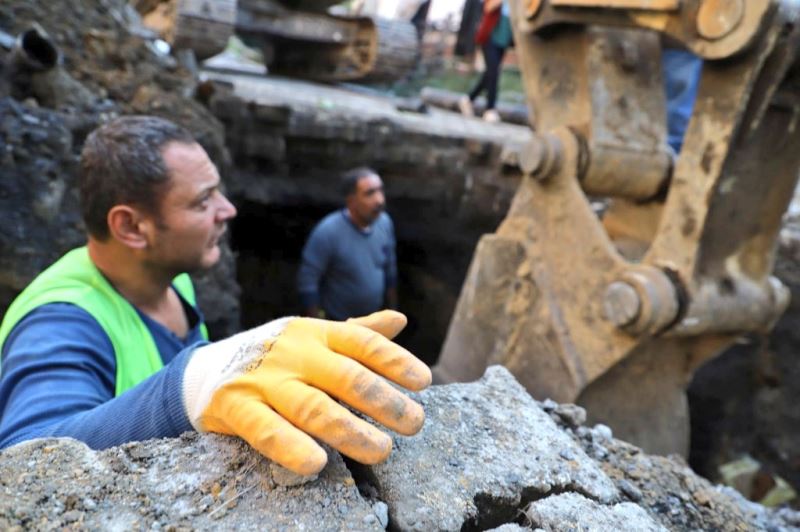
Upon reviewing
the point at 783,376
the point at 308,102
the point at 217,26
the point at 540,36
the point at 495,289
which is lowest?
the point at 783,376

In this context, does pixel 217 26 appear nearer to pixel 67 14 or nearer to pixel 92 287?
pixel 67 14

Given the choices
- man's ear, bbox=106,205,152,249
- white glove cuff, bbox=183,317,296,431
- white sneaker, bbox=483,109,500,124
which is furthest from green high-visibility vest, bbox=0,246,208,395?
white sneaker, bbox=483,109,500,124

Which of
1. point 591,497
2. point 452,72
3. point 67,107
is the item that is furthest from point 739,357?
point 452,72

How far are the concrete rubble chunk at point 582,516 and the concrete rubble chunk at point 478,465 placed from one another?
0.13 feet

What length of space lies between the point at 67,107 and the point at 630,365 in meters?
3.40

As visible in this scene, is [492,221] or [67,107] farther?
[492,221]

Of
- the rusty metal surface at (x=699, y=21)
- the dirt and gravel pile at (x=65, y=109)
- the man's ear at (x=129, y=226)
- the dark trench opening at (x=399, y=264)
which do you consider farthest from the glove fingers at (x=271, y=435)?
the dark trench opening at (x=399, y=264)

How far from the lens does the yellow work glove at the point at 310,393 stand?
105 cm

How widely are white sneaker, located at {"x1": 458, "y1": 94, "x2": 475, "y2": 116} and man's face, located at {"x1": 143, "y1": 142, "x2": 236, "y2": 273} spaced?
18.9 feet

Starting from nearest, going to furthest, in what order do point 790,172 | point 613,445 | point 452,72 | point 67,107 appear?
point 613,445 < point 790,172 < point 67,107 < point 452,72

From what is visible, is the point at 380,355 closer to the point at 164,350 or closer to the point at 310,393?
the point at 310,393

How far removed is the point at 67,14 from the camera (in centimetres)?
401

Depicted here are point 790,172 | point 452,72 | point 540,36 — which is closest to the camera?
point 790,172

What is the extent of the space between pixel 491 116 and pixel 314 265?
11.7 ft
